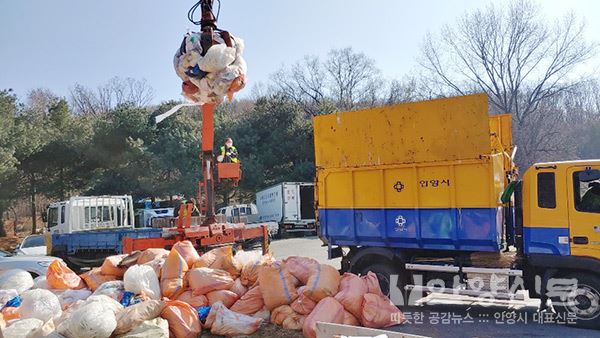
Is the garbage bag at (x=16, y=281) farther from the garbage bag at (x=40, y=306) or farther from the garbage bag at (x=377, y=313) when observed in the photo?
the garbage bag at (x=377, y=313)

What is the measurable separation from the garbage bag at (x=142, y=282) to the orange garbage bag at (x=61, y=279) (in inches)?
42.7

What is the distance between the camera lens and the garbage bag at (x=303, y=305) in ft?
21.0

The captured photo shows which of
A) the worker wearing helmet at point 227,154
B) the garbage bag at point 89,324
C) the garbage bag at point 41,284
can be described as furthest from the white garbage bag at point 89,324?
the worker wearing helmet at point 227,154

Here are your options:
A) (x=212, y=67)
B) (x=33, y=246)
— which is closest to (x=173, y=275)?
(x=212, y=67)

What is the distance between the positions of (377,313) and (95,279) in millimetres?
4051

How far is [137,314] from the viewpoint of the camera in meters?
5.76

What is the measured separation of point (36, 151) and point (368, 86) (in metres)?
28.2

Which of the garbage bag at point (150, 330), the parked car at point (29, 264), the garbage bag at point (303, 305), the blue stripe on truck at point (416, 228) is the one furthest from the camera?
the parked car at point (29, 264)

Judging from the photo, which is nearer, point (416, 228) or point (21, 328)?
point (21, 328)

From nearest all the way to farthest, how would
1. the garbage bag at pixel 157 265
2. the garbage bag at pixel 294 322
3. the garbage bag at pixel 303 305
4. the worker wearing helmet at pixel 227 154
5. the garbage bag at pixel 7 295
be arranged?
the garbage bag at pixel 294 322 → the garbage bag at pixel 303 305 → the garbage bag at pixel 7 295 → the garbage bag at pixel 157 265 → the worker wearing helmet at pixel 227 154

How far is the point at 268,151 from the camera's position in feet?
104

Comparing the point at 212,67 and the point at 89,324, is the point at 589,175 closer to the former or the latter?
the point at 212,67

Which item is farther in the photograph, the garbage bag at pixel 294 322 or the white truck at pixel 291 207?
the white truck at pixel 291 207

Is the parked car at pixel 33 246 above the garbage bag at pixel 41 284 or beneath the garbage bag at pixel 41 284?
beneath
